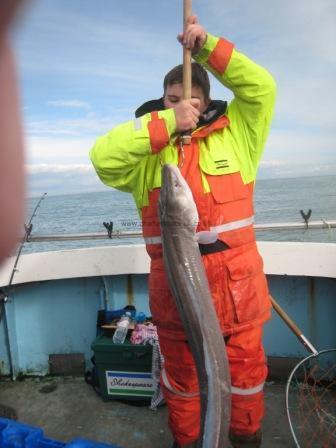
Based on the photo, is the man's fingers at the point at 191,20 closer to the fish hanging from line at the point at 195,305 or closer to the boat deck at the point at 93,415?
the fish hanging from line at the point at 195,305

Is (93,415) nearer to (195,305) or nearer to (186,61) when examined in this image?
(195,305)

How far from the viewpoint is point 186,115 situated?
8.21 feet

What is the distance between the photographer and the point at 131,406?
3982mm

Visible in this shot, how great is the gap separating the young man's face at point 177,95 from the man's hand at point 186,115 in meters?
0.35

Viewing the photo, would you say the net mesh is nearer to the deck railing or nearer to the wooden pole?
the deck railing

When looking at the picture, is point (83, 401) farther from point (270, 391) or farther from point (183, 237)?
point (183, 237)

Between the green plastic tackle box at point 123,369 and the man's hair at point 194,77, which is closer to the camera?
the man's hair at point 194,77

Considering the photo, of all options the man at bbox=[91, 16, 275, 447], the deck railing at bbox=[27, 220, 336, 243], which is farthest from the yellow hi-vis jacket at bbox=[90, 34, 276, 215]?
the deck railing at bbox=[27, 220, 336, 243]

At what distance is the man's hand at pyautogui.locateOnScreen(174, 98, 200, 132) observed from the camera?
250 centimetres

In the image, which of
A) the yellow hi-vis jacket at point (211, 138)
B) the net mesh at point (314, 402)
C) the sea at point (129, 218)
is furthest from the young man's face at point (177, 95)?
the net mesh at point (314, 402)

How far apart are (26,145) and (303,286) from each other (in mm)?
4065

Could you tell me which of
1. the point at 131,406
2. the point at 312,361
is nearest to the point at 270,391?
the point at 312,361

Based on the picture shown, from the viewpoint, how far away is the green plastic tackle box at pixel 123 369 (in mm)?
3924

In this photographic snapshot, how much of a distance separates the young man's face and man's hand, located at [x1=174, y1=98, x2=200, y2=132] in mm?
352
